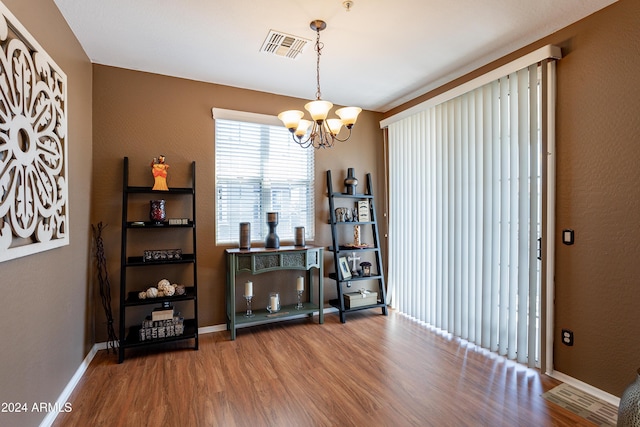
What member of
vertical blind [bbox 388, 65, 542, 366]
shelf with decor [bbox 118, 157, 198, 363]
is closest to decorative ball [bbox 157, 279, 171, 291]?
shelf with decor [bbox 118, 157, 198, 363]

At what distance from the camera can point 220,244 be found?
3.58 metres

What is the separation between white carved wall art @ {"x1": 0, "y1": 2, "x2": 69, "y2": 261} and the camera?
4.95ft

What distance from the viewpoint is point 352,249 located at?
407 cm

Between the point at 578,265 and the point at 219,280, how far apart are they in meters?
3.27

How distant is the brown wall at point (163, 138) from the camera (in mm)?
3066

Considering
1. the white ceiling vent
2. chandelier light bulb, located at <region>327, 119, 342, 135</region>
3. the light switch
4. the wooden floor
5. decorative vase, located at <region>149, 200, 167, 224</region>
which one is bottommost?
the wooden floor

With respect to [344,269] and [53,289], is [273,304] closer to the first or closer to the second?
[344,269]

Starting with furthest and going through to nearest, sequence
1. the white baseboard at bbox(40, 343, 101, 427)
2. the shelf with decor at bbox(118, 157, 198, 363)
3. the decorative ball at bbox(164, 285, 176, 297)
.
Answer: the decorative ball at bbox(164, 285, 176, 297) → the shelf with decor at bbox(118, 157, 198, 363) → the white baseboard at bbox(40, 343, 101, 427)

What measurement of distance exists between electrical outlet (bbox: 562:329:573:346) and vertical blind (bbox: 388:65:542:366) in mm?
174

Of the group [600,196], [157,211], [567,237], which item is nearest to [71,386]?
[157,211]

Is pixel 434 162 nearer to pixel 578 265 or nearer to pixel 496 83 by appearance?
pixel 496 83

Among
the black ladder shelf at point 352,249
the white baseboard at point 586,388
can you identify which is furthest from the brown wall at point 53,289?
the white baseboard at point 586,388

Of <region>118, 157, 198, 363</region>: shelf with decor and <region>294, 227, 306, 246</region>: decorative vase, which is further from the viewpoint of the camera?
<region>294, 227, 306, 246</region>: decorative vase

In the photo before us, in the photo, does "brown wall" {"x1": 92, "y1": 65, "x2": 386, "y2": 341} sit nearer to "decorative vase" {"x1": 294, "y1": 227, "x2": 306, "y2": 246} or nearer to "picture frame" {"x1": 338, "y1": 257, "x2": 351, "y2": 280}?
"decorative vase" {"x1": 294, "y1": 227, "x2": 306, "y2": 246}
